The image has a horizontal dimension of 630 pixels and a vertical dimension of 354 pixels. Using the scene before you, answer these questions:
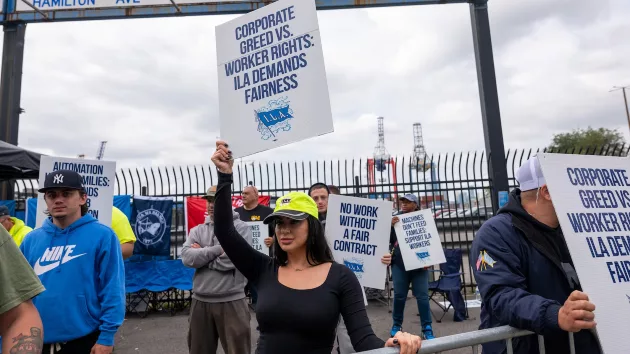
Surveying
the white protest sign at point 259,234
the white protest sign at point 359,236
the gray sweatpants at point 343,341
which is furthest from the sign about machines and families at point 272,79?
the white protest sign at point 259,234

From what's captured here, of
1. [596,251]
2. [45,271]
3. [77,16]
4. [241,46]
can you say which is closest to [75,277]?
[45,271]

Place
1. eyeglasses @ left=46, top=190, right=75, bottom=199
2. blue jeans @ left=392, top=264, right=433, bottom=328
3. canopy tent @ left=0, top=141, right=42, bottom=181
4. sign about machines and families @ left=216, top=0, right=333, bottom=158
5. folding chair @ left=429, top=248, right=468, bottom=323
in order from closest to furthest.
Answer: sign about machines and families @ left=216, top=0, right=333, bottom=158, eyeglasses @ left=46, top=190, right=75, bottom=199, blue jeans @ left=392, top=264, right=433, bottom=328, canopy tent @ left=0, top=141, right=42, bottom=181, folding chair @ left=429, top=248, right=468, bottom=323

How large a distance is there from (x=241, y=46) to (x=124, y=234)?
8.61 feet

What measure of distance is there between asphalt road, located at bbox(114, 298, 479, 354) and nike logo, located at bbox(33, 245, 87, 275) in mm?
3324

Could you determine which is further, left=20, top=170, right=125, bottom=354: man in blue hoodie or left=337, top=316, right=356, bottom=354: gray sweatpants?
left=337, top=316, right=356, bottom=354: gray sweatpants

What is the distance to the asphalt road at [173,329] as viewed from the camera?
5797 mm

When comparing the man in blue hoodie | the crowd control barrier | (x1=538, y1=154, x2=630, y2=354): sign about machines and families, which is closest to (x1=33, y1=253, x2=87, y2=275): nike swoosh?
the man in blue hoodie

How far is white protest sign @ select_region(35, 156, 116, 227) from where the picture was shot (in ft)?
13.9

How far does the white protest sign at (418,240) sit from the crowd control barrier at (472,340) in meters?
3.71

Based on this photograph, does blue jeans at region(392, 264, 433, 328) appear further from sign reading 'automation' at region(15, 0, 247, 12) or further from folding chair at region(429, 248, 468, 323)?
sign reading 'automation' at region(15, 0, 247, 12)

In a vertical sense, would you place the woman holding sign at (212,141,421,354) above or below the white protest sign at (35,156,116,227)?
below

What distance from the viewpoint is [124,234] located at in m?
4.38

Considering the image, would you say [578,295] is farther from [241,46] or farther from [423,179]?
[423,179]

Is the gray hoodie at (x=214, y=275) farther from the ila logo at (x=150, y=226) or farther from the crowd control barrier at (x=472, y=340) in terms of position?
the ila logo at (x=150, y=226)
